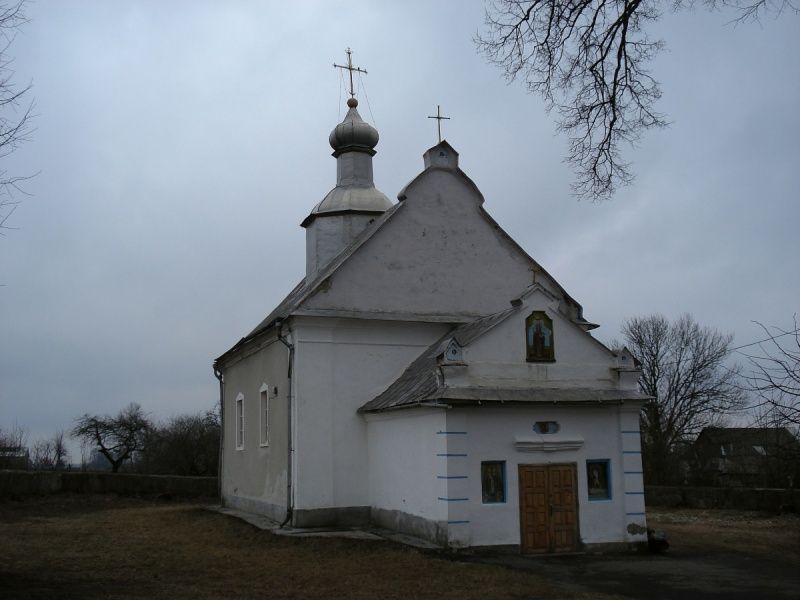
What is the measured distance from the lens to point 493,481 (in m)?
15.2

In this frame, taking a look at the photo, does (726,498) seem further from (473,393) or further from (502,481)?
(473,393)

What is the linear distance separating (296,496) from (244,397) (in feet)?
21.5

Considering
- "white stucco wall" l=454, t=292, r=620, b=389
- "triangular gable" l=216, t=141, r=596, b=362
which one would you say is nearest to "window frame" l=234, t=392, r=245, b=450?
"triangular gable" l=216, t=141, r=596, b=362

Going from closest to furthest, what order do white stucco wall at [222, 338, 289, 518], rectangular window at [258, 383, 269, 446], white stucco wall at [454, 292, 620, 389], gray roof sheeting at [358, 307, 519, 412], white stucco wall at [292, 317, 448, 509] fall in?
white stucco wall at [454, 292, 620, 389] < gray roof sheeting at [358, 307, 519, 412] < white stucco wall at [292, 317, 448, 509] < white stucco wall at [222, 338, 289, 518] < rectangular window at [258, 383, 269, 446]

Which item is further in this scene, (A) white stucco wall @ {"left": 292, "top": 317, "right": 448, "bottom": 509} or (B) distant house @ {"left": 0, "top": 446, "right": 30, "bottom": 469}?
(B) distant house @ {"left": 0, "top": 446, "right": 30, "bottom": 469}

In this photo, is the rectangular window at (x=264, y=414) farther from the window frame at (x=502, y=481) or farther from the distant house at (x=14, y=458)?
the distant house at (x=14, y=458)

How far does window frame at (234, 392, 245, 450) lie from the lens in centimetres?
2406

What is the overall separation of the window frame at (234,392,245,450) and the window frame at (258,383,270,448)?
2.57 m

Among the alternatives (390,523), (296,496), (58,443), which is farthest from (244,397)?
(58,443)

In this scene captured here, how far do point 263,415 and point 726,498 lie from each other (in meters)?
14.2

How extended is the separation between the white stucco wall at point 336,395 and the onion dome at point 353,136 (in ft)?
26.1

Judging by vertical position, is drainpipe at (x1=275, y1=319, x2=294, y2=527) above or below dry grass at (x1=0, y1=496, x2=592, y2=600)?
above

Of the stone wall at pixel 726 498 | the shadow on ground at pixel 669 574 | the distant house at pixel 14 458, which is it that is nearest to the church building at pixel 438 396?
the shadow on ground at pixel 669 574

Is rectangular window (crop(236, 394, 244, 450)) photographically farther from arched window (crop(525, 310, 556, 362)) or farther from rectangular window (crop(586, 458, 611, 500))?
rectangular window (crop(586, 458, 611, 500))
